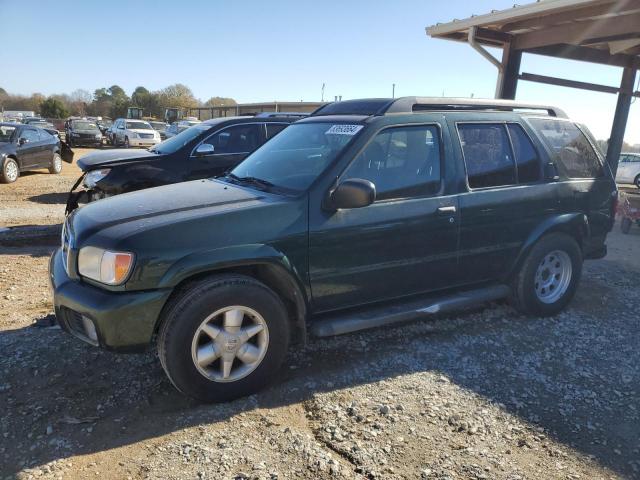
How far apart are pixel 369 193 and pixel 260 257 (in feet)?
2.76

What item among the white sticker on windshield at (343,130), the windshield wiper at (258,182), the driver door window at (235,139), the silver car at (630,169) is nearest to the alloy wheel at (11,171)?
the driver door window at (235,139)

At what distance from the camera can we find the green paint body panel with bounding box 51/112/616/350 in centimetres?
288

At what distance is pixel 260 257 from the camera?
3109mm

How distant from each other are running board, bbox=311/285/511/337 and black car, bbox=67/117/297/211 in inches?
148

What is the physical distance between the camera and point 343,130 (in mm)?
3783

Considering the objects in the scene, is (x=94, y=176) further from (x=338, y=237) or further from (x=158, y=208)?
(x=338, y=237)

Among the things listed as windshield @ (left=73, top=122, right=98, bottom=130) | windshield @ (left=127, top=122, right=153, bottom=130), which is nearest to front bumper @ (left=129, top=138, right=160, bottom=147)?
windshield @ (left=127, top=122, right=153, bottom=130)

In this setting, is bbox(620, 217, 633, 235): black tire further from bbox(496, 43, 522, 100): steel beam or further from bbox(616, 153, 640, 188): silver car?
bbox(616, 153, 640, 188): silver car

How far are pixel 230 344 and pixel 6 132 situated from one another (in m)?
13.2

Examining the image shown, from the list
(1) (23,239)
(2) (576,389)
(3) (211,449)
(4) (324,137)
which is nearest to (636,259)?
(2) (576,389)

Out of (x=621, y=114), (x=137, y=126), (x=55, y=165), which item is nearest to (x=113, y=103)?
(x=137, y=126)

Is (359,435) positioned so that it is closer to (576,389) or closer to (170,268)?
(170,268)

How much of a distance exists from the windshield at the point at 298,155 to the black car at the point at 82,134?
26441 millimetres

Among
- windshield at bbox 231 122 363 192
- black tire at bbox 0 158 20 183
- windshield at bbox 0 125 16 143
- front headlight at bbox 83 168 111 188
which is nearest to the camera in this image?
windshield at bbox 231 122 363 192
